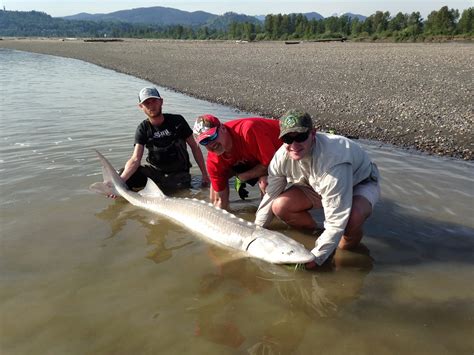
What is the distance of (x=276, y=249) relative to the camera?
13.1ft

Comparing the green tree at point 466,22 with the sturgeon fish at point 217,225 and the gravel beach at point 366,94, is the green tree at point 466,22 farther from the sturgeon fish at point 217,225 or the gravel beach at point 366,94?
the sturgeon fish at point 217,225

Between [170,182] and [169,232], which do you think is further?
[170,182]

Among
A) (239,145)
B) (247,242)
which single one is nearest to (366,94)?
(239,145)

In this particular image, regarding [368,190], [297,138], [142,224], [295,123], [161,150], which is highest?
[295,123]

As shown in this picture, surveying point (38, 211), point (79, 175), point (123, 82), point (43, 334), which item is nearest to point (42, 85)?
point (123, 82)

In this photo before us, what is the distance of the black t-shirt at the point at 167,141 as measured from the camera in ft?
19.8

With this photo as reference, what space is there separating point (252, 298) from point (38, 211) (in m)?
3.24

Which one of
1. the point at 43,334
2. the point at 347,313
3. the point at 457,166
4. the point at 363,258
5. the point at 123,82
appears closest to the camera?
the point at 43,334

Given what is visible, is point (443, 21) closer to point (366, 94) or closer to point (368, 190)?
point (366, 94)

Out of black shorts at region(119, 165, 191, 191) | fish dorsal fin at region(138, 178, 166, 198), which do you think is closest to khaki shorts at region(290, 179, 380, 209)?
fish dorsal fin at region(138, 178, 166, 198)

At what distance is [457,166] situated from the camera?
648 cm

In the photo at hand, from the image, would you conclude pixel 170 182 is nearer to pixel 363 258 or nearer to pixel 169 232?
pixel 169 232

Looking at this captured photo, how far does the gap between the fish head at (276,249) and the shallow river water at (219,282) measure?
103 mm

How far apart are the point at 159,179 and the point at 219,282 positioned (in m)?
3.09
